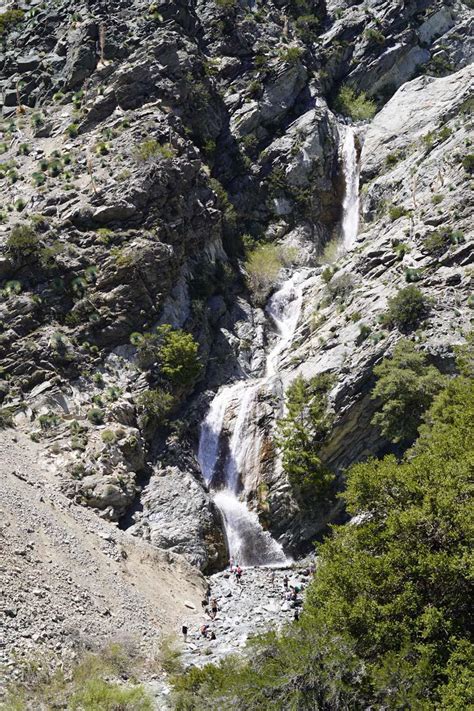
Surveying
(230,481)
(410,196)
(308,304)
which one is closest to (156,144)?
(308,304)

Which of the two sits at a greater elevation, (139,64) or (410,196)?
(139,64)

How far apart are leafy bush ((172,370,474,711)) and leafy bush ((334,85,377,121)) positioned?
53488 mm

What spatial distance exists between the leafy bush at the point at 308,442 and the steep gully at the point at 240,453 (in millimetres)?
3178

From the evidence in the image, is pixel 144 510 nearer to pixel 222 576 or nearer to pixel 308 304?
pixel 222 576

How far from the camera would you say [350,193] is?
178ft

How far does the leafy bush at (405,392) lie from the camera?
26609mm

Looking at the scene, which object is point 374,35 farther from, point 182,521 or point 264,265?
point 182,521

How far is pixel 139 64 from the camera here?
48875mm

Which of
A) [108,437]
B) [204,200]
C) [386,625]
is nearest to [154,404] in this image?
[108,437]

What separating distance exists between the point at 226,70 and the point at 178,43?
30.2ft

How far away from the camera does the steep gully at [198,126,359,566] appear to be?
30031 millimetres

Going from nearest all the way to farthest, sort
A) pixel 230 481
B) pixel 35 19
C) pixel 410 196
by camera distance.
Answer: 1. pixel 230 481
2. pixel 410 196
3. pixel 35 19

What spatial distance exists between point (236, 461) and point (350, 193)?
33.0 metres

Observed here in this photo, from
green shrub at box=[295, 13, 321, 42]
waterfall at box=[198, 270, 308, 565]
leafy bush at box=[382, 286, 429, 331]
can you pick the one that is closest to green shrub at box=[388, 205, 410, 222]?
leafy bush at box=[382, 286, 429, 331]
